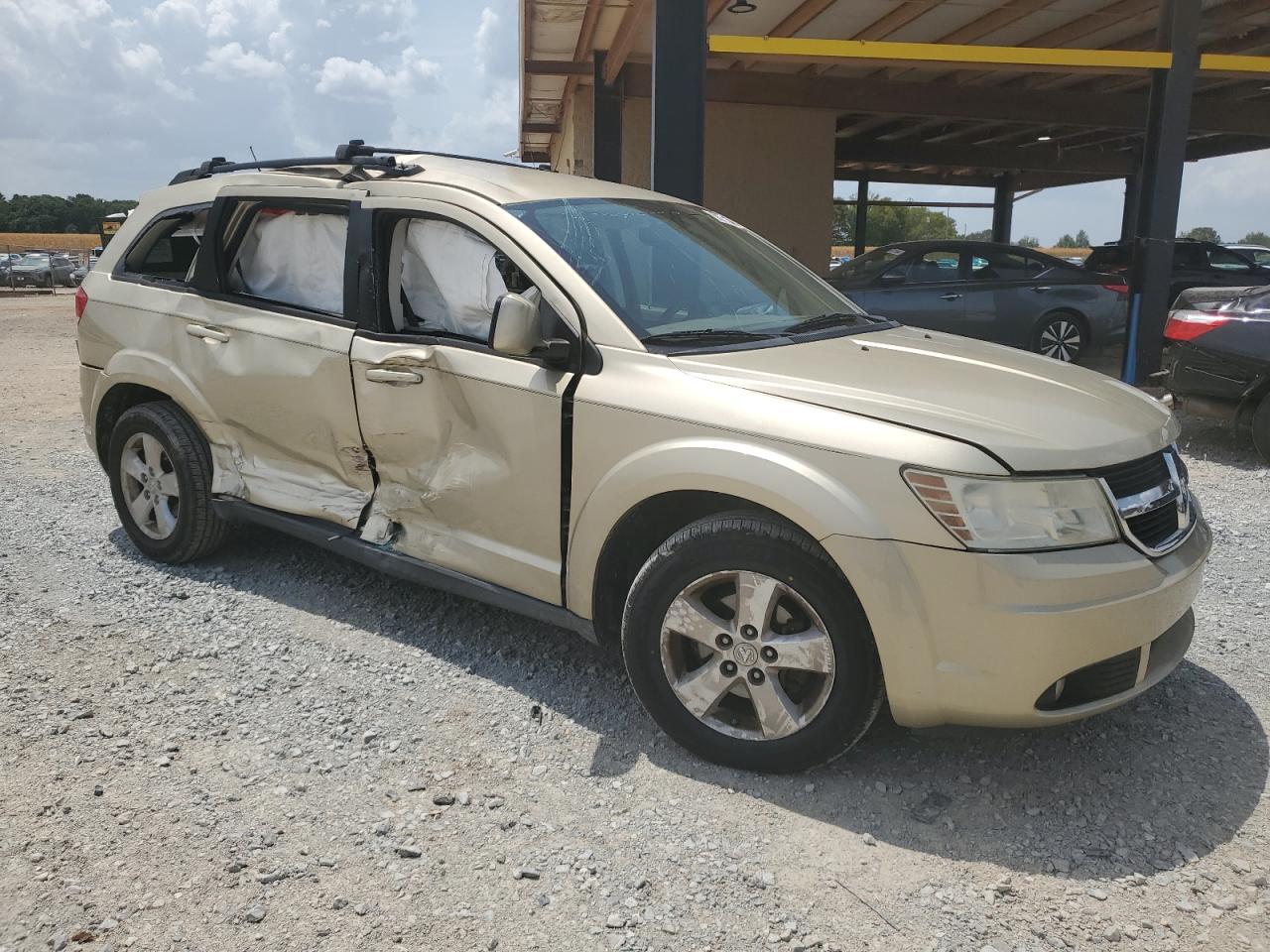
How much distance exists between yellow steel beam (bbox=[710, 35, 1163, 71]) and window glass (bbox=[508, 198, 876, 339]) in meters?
5.03

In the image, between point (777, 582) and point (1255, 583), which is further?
point (1255, 583)

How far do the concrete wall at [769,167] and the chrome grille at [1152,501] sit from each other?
11.2m

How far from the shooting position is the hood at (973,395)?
271 centimetres

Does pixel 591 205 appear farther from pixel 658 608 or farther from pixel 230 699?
pixel 230 699

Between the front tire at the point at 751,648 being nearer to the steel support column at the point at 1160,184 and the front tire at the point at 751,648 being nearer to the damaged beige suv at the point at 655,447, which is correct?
the damaged beige suv at the point at 655,447

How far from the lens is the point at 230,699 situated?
351 centimetres

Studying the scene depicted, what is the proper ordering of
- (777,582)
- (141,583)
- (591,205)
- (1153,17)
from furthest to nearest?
(1153,17) < (141,583) < (591,205) < (777,582)

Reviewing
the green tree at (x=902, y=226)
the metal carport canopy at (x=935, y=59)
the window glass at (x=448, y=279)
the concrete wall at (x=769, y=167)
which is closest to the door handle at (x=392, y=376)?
the window glass at (x=448, y=279)

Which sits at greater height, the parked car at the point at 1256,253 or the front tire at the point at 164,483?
the parked car at the point at 1256,253

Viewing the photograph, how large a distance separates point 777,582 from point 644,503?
0.51m

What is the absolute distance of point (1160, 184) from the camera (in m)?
9.27

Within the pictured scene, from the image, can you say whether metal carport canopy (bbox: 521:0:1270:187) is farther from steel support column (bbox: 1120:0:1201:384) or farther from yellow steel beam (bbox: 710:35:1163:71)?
steel support column (bbox: 1120:0:1201:384)

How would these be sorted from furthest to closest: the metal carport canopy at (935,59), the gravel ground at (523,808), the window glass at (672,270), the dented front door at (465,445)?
1. the metal carport canopy at (935,59)
2. the window glass at (672,270)
3. the dented front door at (465,445)
4. the gravel ground at (523,808)

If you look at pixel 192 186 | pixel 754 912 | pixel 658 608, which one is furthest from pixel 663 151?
pixel 754 912
